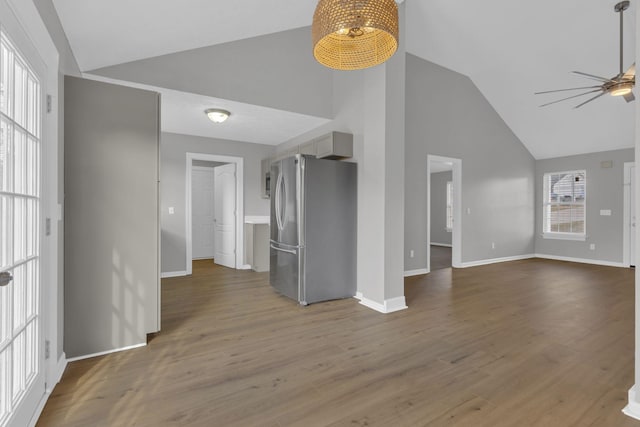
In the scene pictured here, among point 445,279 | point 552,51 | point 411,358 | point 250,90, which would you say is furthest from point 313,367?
point 552,51

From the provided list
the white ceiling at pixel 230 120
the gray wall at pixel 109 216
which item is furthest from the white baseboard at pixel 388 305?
the white ceiling at pixel 230 120

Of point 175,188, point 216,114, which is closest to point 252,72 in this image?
point 216,114

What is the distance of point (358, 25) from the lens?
5.56 feet

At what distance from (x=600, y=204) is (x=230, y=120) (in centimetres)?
784

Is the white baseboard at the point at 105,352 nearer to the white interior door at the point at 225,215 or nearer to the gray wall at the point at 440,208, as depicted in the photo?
the white interior door at the point at 225,215

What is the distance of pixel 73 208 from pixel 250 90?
7.92 ft

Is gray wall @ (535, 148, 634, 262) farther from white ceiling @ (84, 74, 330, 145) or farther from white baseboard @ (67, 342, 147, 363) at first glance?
white baseboard @ (67, 342, 147, 363)

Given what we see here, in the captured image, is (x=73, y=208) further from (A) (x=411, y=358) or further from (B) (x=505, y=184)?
(B) (x=505, y=184)

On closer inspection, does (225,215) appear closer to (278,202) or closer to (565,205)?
(278,202)

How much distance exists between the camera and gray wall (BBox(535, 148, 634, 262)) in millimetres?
6516

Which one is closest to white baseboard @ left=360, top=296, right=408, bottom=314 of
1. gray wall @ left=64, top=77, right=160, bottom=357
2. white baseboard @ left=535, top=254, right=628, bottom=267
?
gray wall @ left=64, top=77, right=160, bottom=357

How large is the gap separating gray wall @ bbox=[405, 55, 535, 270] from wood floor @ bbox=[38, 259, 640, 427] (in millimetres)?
2405

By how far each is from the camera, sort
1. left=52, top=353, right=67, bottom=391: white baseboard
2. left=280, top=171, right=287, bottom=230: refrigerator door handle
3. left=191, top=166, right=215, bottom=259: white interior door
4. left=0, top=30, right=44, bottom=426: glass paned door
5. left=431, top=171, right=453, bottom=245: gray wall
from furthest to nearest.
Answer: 1. left=431, top=171, right=453, bottom=245: gray wall
2. left=191, top=166, right=215, bottom=259: white interior door
3. left=280, top=171, right=287, bottom=230: refrigerator door handle
4. left=52, top=353, right=67, bottom=391: white baseboard
5. left=0, top=30, right=44, bottom=426: glass paned door

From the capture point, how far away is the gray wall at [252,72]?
3.41 meters
